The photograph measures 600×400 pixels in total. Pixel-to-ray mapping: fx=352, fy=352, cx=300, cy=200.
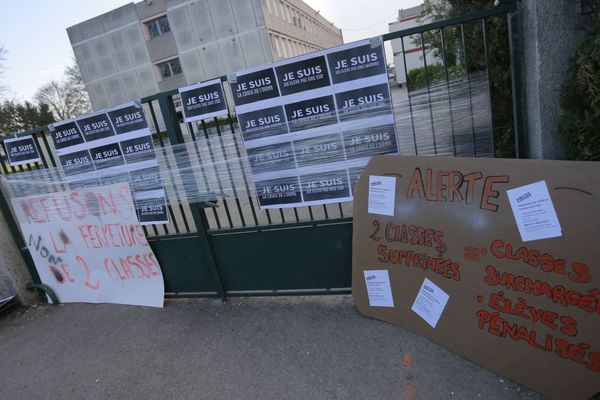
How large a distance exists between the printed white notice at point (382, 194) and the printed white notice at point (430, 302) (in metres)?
0.54

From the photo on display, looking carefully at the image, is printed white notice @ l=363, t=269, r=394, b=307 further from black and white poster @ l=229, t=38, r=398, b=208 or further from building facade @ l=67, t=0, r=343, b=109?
building facade @ l=67, t=0, r=343, b=109

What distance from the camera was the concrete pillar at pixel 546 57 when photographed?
6.51 feet

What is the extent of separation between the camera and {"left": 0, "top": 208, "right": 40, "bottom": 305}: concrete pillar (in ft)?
13.0

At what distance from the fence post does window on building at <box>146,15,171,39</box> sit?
101 ft

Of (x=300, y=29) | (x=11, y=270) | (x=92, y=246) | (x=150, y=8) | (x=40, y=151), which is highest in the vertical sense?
(x=150, y=8)

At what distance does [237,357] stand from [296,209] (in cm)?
121

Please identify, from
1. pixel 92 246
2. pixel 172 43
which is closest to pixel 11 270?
pixel 92 246

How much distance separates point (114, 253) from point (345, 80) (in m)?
2.80

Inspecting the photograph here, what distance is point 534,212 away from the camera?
6.01 ft

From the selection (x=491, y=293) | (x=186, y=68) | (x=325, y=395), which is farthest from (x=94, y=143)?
(x=186, y=68)

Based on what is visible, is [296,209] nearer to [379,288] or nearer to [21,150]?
[379,288]

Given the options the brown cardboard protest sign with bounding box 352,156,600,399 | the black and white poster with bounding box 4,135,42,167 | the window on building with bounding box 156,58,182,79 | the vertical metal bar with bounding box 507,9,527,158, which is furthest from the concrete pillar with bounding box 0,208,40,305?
the window on building with bounding box 156,58,182,79

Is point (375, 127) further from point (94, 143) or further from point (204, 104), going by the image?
point (94, 143)

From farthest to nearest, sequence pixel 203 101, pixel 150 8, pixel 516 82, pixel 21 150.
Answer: pixel 150 8, pixel 21 150, pixel 203 101, pixel 516 82
